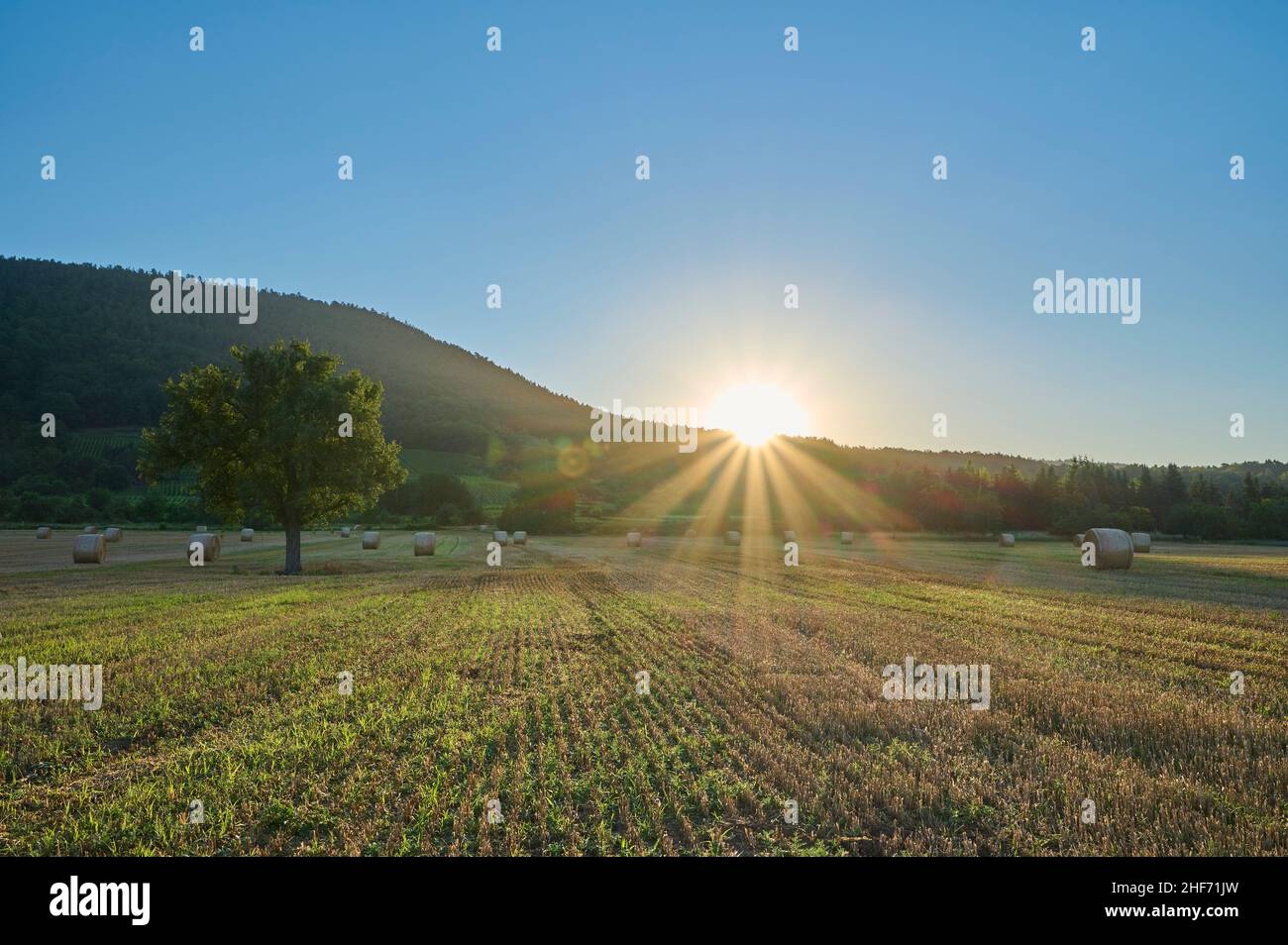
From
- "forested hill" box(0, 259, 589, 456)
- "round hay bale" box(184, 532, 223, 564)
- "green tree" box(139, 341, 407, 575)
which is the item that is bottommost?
"round hay bale" box(184, 532, 223, 564)

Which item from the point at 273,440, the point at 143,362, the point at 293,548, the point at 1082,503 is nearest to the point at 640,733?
the point at 273,440

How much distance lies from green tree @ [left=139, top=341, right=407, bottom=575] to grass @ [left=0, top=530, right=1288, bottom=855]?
1164 centimetres

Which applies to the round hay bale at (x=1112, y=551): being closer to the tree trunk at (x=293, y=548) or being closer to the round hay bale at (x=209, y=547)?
the tree trunk at (x=293, y=548)

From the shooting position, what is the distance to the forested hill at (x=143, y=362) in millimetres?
120125

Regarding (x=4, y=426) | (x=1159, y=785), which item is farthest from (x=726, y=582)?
(x=4, y=426)

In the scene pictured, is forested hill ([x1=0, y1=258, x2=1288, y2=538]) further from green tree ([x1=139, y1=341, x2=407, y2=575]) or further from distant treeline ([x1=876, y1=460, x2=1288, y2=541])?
green tree ([x1=139, y1=341, x2=407, y2=575])

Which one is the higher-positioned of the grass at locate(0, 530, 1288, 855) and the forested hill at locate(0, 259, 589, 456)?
the forested hill at locate(0, 259, 589, 456)

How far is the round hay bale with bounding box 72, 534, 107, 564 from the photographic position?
3644cm

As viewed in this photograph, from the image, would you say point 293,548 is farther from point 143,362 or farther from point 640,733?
point 143,362

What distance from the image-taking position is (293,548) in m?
33.3

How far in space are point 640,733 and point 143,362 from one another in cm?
15173

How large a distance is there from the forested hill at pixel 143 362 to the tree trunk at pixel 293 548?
101206 mm

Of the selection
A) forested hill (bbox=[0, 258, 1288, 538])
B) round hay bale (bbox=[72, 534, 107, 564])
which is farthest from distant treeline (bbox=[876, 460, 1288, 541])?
round hay bale (bbox=[72, 534, 107, 564])
